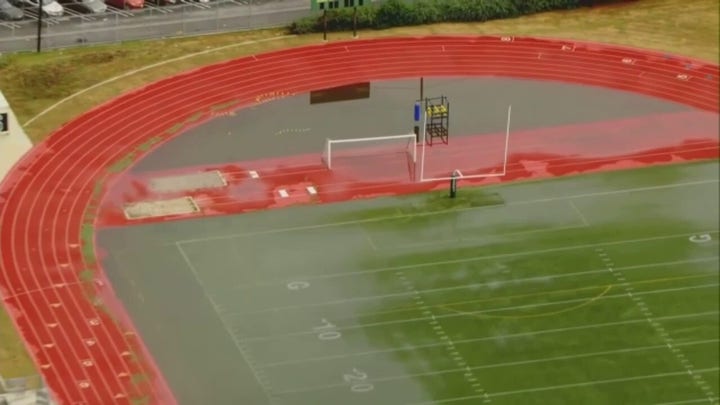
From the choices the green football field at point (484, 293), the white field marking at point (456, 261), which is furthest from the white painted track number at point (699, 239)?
the white field marking at point (456, 261)

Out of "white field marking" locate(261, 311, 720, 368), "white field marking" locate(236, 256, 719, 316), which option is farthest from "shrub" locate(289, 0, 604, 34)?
"white field marking" locate(261, 311, 720, 368)

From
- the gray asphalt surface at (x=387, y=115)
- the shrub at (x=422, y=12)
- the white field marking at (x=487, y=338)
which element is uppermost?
the shrub at (x=422, y=12)

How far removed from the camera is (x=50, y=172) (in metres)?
54.9

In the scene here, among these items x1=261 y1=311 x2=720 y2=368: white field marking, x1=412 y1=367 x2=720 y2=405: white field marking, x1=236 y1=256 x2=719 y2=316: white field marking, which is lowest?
x1=412 y1=367 x2=720 y2=405: white field marking

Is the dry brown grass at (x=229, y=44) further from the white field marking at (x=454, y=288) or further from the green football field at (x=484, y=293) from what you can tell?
the white field marking at (x=454, y=288)

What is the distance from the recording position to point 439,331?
47.7 metres

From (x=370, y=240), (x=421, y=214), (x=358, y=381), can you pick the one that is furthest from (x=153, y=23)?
(x=358, y=381)

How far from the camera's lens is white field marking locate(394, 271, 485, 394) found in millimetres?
45812

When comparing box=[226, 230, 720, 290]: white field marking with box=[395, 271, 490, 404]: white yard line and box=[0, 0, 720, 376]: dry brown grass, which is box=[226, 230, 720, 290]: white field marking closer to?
box=[395, 271, 490, 404]: white yard line

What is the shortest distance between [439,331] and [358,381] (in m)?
3.05

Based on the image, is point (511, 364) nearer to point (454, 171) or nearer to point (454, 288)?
point (454, 288)

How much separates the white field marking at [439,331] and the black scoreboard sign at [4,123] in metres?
12.2

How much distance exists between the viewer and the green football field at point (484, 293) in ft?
150

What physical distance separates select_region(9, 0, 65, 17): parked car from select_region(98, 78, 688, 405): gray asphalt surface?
9.31 m
